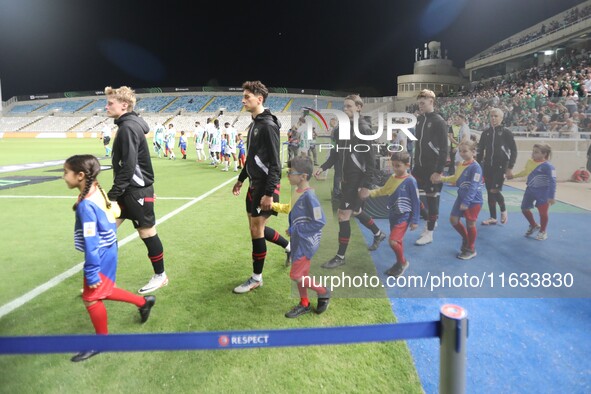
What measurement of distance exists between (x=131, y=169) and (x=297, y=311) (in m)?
1.98

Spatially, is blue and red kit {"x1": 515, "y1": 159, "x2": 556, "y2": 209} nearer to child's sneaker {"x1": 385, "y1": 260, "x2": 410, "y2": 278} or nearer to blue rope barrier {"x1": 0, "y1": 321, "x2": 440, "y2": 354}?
child's sneaker {"x1": 385, "y1": 260, "x2": 410, "y2": 278}

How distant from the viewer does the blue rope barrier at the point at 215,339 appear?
1.40m

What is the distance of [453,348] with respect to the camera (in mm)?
1456

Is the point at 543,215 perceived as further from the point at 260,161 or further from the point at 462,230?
the point at 260,161

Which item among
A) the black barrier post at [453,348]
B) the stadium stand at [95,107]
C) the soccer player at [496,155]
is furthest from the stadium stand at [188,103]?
the black barrier post at [453,348]

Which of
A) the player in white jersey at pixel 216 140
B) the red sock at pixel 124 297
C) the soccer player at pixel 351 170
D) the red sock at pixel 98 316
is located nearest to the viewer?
the red sock at pixel 98 316

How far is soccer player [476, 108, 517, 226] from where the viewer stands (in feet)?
13.1

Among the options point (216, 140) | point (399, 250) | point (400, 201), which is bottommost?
point (399, 250)

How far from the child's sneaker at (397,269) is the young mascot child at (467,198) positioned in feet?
2.70

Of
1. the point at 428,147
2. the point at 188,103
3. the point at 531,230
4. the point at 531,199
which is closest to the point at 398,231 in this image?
the point at 428,147

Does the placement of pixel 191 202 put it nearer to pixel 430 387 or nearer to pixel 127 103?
pixel 127 103

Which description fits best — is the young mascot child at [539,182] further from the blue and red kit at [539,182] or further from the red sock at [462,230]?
the red sock at [462,230]

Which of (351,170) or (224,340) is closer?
(224,340)

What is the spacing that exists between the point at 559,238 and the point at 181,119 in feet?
191
